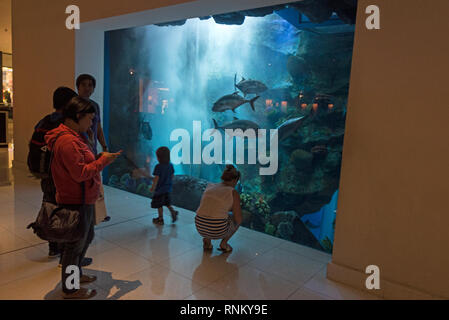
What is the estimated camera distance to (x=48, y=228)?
2154 millimetres

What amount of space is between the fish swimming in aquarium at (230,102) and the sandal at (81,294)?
326 centimetres

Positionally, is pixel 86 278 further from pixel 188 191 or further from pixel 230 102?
pixel 230 102

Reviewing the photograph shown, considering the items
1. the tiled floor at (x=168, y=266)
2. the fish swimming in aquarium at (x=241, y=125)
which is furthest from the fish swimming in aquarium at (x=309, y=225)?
the fish swimming in aquarium at (x=241, y=125)

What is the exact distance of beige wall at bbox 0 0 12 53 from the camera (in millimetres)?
8477

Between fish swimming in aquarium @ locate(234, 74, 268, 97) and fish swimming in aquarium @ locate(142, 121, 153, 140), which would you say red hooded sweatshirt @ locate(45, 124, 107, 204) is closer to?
fish swimming in aquarium @ locate(234, 74, 268, 97)

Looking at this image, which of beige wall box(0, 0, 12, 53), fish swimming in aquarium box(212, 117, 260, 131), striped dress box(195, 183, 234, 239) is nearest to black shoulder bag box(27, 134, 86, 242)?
striped dress box(195, 183, 234, 239)

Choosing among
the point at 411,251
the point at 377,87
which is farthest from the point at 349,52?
the point at 411,251

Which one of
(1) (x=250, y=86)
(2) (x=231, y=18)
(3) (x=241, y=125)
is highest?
(2) (x=231, y=18)

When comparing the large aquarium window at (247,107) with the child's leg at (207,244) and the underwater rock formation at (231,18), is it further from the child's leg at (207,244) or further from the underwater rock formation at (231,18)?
the child's leg at (207,244)

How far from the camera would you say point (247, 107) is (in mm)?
4770

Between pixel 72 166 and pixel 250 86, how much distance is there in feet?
10.6

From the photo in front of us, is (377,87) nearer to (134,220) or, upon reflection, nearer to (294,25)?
(294,25)

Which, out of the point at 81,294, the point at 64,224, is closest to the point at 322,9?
the point at 64,224

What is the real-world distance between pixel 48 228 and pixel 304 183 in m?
3.04
